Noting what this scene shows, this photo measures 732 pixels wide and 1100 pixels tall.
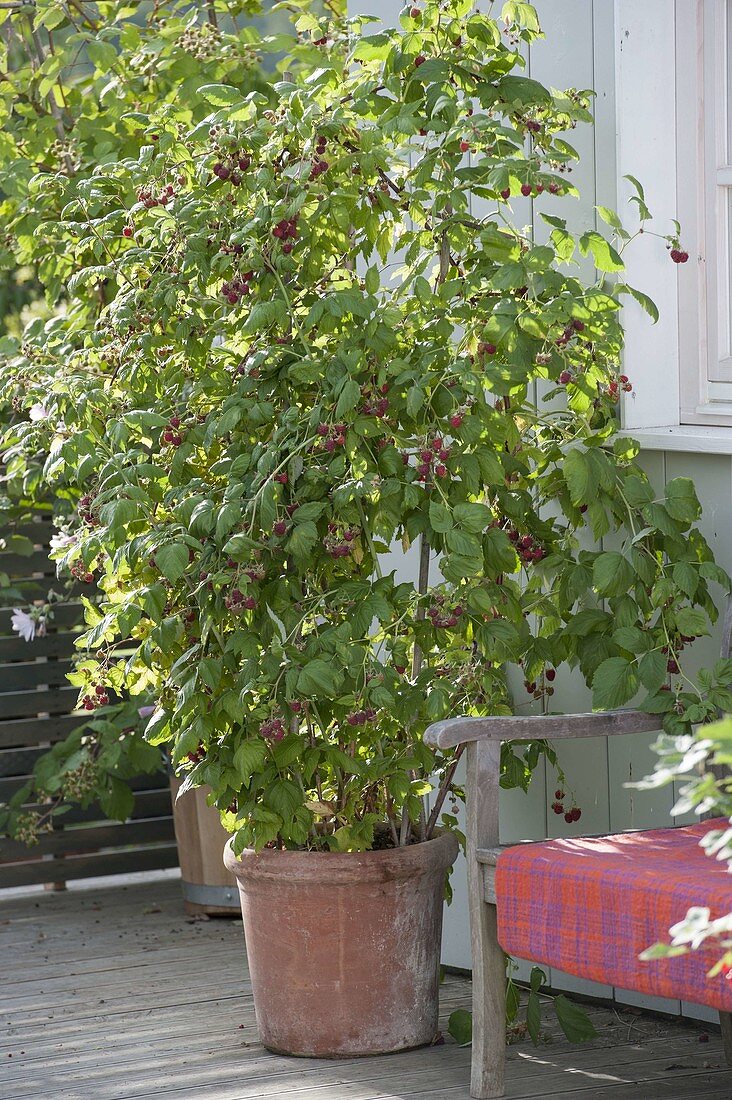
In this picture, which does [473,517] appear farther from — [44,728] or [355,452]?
[44,728]

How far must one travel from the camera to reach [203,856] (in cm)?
399

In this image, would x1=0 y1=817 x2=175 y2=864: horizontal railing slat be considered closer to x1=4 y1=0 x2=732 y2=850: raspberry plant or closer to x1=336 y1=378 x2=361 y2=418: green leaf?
Answer: x1=4 y1=0 x2=732 y2=850: raspberry plant

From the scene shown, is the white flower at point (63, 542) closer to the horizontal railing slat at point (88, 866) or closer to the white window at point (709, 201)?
the white window at point (709, 201)

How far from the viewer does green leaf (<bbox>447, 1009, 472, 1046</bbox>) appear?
277 centimetres

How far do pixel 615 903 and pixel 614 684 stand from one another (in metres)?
0.49

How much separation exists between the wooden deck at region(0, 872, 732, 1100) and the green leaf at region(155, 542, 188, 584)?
910 mm

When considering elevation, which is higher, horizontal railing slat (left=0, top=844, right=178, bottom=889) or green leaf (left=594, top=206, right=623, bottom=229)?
green leaf (left=594, top=206, right=623, bottom=229)

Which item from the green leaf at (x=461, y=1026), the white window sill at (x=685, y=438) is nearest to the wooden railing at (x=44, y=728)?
the green leaf at (x=461, y=1026)

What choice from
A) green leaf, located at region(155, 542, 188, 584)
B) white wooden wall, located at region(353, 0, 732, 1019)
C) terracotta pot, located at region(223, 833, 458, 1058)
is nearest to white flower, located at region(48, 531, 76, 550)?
green leaf, located at region(155, 542, 188, 584)

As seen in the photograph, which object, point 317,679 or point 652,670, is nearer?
point 317,679

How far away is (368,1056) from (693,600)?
1.01 metres

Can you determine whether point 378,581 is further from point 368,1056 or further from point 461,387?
point 368,1056

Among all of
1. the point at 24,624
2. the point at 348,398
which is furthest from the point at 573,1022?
the point at 24,624

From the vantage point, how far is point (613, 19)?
2900mm
